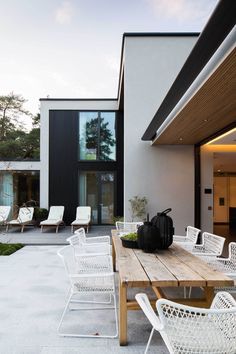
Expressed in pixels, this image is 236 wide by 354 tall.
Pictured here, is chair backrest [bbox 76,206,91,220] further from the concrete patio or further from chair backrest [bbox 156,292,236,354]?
chair backrest [bbox 156,292,236,354]

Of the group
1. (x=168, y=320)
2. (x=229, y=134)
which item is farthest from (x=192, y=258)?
(x=229, y=134)

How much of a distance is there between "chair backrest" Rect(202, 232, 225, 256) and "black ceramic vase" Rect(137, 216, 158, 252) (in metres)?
1.06

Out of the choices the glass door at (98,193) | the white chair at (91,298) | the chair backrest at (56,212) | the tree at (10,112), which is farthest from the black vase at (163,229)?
the tree at (10,112)

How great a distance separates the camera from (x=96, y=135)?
38.5 feet

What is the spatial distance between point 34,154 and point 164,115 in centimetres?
1626

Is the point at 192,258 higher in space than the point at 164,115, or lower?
lower

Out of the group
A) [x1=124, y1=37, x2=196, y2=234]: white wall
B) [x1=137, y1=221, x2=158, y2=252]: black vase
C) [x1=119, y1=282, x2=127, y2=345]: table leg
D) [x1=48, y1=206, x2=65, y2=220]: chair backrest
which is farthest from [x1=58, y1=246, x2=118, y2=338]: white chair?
[x1=48, y1=206, x2=65, y2=220]: chair backrest

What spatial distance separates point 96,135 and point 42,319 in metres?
9.06

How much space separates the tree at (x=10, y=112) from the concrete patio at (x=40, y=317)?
55.3 feet

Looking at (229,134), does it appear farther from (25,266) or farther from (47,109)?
(47,109)

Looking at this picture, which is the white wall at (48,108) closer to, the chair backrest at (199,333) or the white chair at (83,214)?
the white chair at (83,214)

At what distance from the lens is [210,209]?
7.81 meters

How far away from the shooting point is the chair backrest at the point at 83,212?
420 inches

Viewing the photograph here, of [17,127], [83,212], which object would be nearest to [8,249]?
[83,212]
